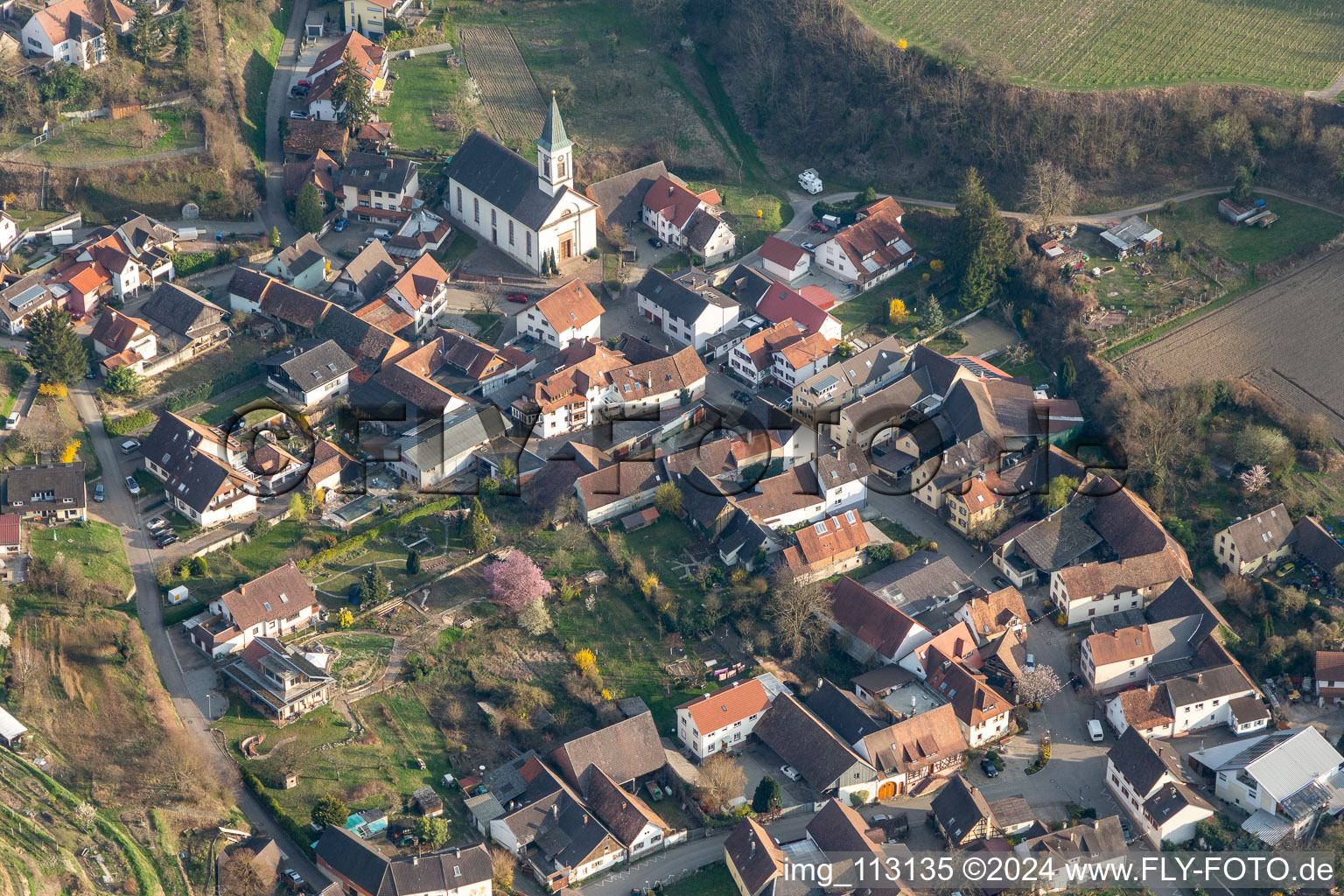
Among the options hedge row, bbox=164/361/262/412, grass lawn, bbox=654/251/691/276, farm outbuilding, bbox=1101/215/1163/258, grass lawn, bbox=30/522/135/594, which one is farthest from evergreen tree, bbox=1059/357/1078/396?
grass lawn, bbox=30/522/135/594

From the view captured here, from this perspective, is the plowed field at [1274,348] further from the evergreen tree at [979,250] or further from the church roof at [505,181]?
the church roof at [505,181]

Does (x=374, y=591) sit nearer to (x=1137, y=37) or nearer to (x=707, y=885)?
(x=707, y=885)

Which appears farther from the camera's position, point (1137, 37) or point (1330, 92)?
point (1137, 37)

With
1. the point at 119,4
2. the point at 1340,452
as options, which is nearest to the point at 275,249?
the point at 119,4

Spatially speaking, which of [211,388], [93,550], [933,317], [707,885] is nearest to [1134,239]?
[933,317]

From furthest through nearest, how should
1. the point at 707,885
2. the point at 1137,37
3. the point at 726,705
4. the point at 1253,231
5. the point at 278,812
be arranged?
the point at 1137,37 → the point at 1253,231 → the point at 726,705 → the point at 707,885 → the point at 278,812

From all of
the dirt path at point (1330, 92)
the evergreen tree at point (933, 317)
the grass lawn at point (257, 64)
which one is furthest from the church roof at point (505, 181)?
the dirt path at point (1330, 92)
